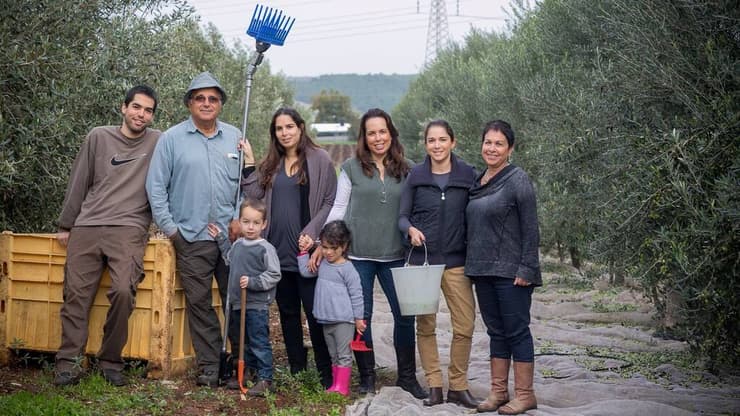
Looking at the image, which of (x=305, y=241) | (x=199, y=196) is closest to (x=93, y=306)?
(x=199, y=196)

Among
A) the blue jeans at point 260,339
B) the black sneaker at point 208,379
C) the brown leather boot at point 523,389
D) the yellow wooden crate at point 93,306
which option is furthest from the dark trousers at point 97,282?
the brown leather boot at point 523,389

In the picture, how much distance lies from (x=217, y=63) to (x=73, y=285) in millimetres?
18571

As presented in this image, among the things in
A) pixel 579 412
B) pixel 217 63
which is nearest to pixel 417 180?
pixel 579 412

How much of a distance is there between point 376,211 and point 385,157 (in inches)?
17.6

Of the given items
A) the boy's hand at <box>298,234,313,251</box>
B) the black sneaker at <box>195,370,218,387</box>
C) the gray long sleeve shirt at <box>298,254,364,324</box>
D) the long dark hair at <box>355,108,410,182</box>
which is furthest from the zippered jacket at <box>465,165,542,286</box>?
the black sneaker at <box>195,370,218,387</box>

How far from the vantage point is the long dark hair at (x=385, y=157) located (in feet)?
22.8

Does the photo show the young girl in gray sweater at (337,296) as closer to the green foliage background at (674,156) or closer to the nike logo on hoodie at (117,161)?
the nike logo on hoodie at (117,161)

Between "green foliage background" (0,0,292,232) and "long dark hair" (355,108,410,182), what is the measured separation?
254cm

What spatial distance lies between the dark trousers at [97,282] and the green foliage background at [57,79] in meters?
0.78

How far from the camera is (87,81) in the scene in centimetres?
837

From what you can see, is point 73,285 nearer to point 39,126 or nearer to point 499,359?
point 39,126

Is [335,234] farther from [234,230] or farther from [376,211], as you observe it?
[234,230]

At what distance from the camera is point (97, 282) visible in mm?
7242

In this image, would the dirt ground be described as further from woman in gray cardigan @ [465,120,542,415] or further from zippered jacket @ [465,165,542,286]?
zippered jacket @ [465,165,542,286]
